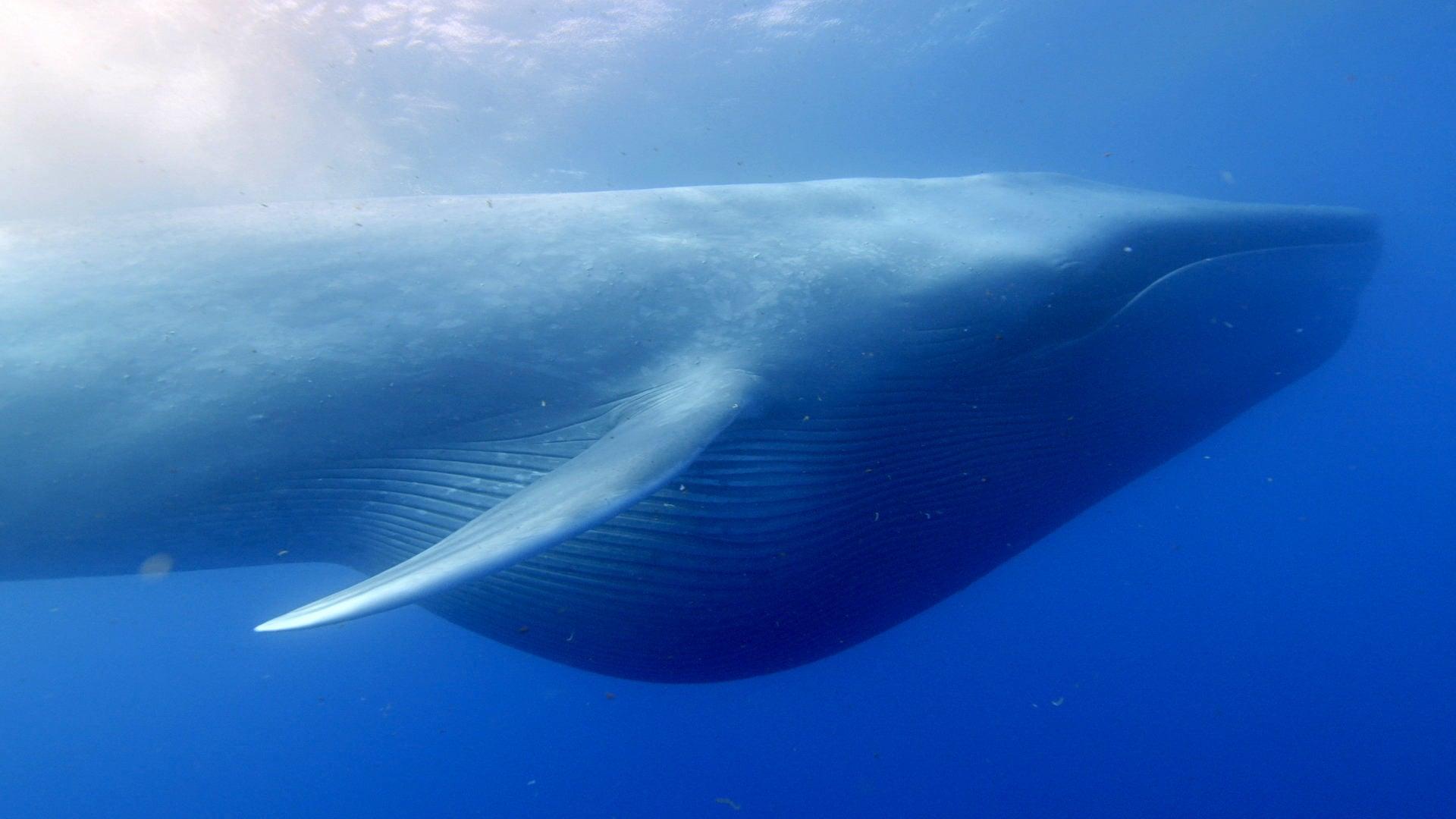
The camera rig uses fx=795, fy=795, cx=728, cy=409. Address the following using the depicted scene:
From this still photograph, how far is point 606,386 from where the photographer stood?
13.2ft

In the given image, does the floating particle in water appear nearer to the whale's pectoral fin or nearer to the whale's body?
the whale's body

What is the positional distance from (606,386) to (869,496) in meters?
1.51

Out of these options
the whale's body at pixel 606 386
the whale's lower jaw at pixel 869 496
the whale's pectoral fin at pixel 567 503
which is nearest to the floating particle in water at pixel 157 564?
the whale's body at pixel 606 386

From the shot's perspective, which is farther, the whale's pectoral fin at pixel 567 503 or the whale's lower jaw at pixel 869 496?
the whale's lower jaw at pixel 869 496

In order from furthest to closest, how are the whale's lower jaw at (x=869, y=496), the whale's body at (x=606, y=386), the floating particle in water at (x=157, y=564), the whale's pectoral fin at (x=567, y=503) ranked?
the floating particle in water at (x=157, y=564) < the whale's lower jaw at (x=869, y=496) < the whale's body at (x=606, y=386) < the whale's pectoral fin at (x=567, y=503)

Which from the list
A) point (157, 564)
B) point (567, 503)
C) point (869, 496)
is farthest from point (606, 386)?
point (157, 564)

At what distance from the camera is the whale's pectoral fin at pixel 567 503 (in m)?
2.75

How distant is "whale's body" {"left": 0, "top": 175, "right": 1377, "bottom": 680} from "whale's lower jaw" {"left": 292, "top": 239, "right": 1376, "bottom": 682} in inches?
0.8

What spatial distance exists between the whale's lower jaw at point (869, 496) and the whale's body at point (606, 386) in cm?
2

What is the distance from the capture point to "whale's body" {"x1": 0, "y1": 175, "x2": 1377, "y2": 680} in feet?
12.3

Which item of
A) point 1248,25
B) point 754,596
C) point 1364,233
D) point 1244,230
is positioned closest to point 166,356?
point 754,596

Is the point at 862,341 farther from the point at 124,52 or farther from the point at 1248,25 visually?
the point at 1248,25

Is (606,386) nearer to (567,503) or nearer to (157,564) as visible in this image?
(567,503)

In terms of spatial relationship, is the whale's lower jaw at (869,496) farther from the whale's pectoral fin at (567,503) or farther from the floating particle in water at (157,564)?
the floating particle in water at (157,564)
